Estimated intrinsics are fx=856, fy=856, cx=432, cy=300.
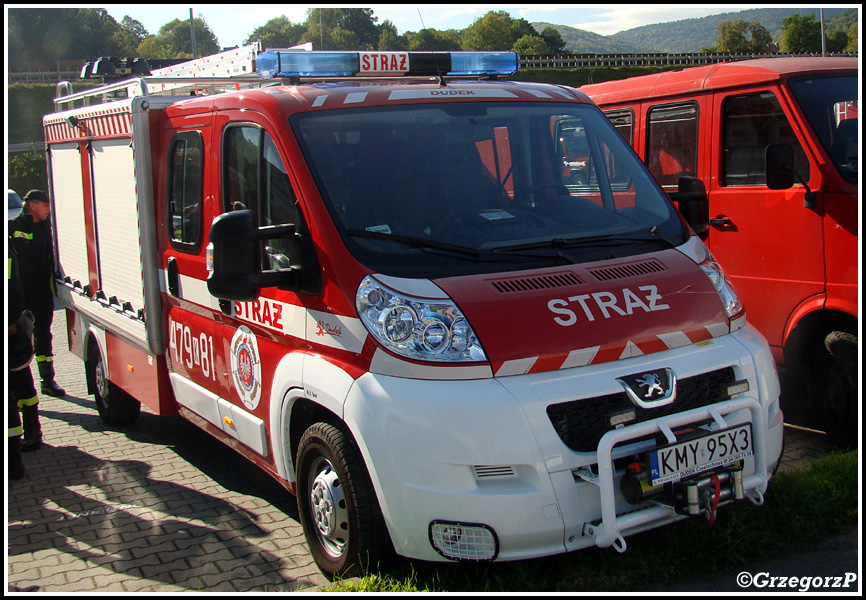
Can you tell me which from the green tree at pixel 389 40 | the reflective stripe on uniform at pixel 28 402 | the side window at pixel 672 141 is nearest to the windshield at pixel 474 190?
the side window at pixel 672 141

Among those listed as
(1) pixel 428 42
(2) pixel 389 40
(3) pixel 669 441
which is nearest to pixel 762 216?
(3) pixel 669 441

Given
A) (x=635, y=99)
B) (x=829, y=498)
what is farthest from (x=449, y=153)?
(x=635, y=99)

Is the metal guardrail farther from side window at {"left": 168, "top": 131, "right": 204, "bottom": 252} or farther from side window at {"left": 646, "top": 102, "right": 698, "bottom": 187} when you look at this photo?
side window at {"left": 168, "top": 131, "right": 204, "bottom": 252}

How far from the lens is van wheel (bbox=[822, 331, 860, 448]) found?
5.26 m

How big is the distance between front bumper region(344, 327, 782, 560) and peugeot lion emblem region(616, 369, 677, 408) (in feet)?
0.15

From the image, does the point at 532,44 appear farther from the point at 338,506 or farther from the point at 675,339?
the point at 338,506

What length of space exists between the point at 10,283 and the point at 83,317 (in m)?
1.33

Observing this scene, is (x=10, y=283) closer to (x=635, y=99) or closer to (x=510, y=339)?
(x=510, y=339)

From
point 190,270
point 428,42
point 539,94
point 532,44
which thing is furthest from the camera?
point 532,44

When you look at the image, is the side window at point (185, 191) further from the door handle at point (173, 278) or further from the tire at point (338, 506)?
the tire at point (338, 506)

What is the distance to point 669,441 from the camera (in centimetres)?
342

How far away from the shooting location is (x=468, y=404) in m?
3.31

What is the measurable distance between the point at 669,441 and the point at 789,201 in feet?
9.27

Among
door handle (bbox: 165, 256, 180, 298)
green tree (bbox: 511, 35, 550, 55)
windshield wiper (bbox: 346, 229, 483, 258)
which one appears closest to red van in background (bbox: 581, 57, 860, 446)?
windshield wiper (bbox: 346, 229, 483, 258)
